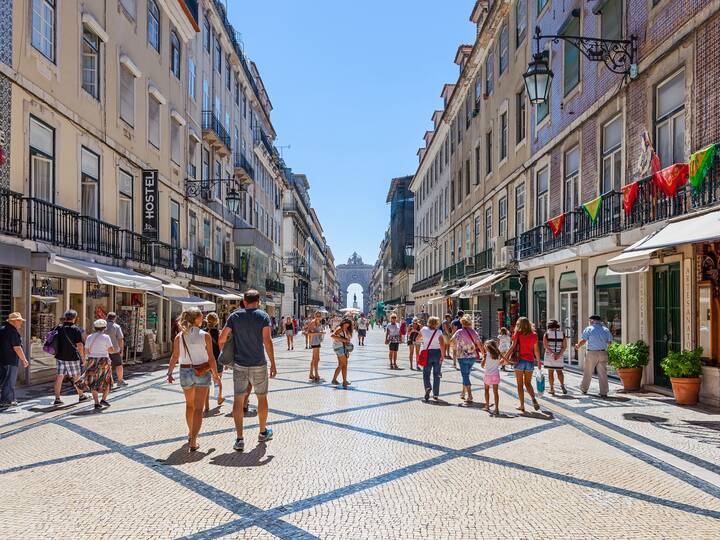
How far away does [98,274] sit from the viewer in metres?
12.7

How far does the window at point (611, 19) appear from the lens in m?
13.6

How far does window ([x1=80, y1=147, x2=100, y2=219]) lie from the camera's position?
1571 cm

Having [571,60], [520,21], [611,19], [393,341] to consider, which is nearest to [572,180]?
[571,60]

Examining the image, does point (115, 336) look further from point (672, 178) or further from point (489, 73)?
point (489, 73)

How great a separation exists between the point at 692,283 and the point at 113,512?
976 cm

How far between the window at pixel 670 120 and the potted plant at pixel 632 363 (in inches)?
142

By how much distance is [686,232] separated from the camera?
28.9 ft

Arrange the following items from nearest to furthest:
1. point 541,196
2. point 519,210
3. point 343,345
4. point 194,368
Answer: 1. point 194,368
2. point 343,345
3. point 541,196
4. point 519,210

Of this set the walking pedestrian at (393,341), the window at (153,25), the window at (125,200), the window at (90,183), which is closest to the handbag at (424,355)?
the walking pedestrian at (393,341)

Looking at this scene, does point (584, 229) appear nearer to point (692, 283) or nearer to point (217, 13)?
point (692, 283)

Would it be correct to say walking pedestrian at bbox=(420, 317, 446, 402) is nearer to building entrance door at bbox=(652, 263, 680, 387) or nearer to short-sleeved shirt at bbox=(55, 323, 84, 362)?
building entrance door at bbox=(652, 263, 680, 387)

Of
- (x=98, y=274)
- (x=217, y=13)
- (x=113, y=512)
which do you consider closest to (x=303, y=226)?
(x=217, y=13)

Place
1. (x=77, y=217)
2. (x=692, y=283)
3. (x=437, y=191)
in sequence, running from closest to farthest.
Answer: (x=692, y=283)
(x=77, y=217)
(x=437, y=191)

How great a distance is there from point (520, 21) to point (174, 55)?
42.9ft
